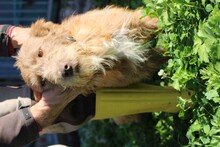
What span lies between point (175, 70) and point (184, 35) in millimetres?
275

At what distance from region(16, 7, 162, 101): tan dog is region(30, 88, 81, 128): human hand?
6cm

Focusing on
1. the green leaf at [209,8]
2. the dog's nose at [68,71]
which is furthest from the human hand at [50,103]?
the green leaf at [209,8]

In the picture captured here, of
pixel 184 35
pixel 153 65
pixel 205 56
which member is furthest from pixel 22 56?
pixel 205 56

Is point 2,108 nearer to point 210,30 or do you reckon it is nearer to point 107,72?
point 107,72

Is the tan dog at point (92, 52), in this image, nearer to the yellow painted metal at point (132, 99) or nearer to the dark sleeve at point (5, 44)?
the yellow painted metal at point (132, 99)

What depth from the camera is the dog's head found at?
339 centimetres

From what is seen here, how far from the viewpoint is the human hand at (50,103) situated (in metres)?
3.57

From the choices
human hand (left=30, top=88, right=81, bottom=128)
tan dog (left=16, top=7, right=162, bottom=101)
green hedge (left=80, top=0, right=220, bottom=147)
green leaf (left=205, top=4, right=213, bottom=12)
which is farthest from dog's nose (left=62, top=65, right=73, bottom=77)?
green leaf (left=205, top=4, right=213, bottom=12)

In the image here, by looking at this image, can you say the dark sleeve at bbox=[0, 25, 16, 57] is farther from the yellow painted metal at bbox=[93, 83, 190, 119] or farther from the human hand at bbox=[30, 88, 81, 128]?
the yellow painted metal at bbox=[93, 83, 190, 119]

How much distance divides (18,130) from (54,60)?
0.51 meters

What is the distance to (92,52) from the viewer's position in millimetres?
3553

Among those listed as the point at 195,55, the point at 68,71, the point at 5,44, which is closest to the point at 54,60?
the point at 68,71

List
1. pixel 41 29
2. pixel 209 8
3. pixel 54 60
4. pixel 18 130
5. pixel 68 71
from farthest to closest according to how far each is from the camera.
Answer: pixel 41 29
pixel 18 130
pixel 54 60
pixel 68 71
pixel 209 8

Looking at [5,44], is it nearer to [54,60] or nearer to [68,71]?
[54,60]
